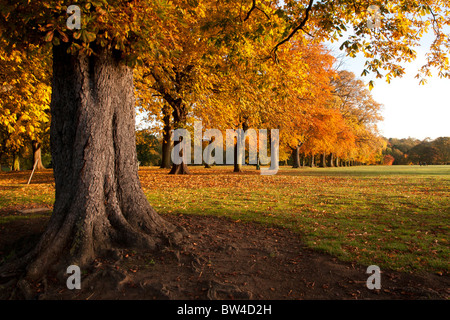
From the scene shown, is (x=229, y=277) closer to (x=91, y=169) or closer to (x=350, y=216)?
(x=91, y=169)

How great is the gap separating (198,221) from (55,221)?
3214 mm

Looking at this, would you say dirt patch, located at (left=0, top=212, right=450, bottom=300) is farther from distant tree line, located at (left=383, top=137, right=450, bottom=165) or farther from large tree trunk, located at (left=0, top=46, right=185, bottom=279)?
distant tree line, located at (left=383, top=137, right=450, bottom=165)

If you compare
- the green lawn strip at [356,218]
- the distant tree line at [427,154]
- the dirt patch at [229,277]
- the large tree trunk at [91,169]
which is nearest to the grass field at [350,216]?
the green lawn strip at [356,218]

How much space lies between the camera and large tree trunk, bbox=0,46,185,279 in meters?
4.34

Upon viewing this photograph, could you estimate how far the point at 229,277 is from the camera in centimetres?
396

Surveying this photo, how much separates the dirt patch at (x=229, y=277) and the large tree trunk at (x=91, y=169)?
401 mm

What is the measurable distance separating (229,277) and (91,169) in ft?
9.40

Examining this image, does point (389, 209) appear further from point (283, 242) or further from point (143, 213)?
point (143, 213)

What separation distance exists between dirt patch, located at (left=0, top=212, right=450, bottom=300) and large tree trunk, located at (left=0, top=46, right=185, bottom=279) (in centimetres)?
40

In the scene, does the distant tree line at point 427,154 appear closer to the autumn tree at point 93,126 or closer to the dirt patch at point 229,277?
the dirt patch at point 229,277

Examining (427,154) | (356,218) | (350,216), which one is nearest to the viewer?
(356,218)

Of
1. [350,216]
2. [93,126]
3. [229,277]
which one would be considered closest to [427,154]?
[350,216]

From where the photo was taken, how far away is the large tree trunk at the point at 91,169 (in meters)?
4.34
